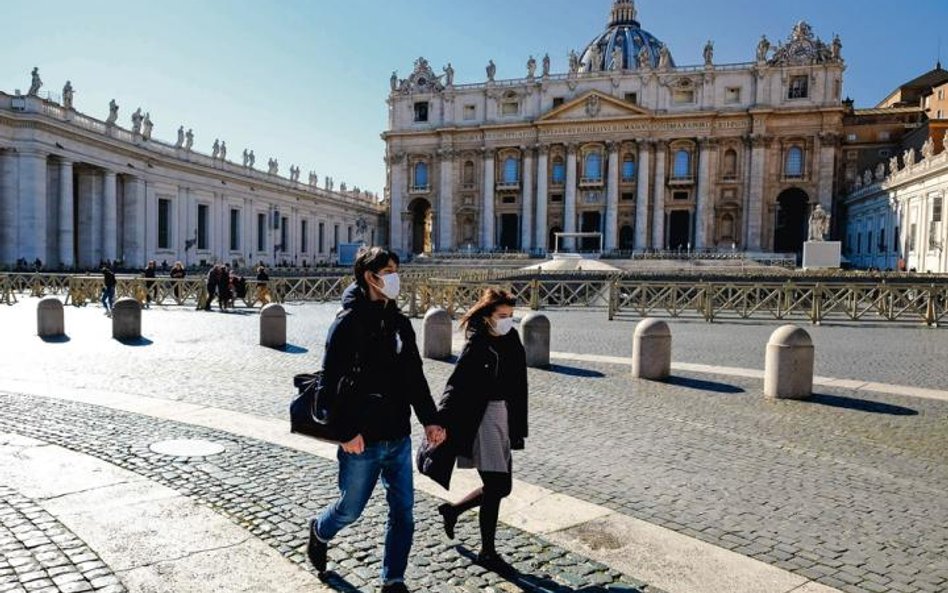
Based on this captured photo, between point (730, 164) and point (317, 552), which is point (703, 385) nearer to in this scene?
point (317, 552)

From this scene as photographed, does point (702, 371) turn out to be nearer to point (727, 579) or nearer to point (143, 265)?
point (727, 579)

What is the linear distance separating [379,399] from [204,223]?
53.0m

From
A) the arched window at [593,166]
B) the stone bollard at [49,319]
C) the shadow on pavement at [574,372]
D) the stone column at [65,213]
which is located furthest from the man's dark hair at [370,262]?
the arched window at [593,166]

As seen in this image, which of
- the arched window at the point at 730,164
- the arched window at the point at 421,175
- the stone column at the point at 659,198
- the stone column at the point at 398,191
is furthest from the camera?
the stone column at the point at 398,191

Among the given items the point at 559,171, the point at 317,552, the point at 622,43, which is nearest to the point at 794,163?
the point at 559,171

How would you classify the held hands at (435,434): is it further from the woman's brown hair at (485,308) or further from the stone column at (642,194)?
the stone column at (642,194)

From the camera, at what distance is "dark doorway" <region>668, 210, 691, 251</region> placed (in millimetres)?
66938

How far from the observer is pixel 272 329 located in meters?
14.0

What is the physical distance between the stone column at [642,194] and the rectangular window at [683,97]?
5.14 meters

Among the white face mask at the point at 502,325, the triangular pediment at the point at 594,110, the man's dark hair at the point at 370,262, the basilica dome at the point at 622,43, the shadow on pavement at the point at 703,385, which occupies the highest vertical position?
the basilica dome at the point at 622,43

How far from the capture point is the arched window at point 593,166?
67625 mm

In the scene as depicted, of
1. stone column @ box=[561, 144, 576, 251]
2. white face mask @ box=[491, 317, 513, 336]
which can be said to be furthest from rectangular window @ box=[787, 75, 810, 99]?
white face mask @ box=[491, 317, 513, 336]

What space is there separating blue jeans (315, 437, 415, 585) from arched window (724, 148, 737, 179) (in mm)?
66932

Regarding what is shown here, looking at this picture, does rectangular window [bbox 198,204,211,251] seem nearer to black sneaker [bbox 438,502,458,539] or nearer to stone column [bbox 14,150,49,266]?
stone column [bbox 14,150,49,266]
